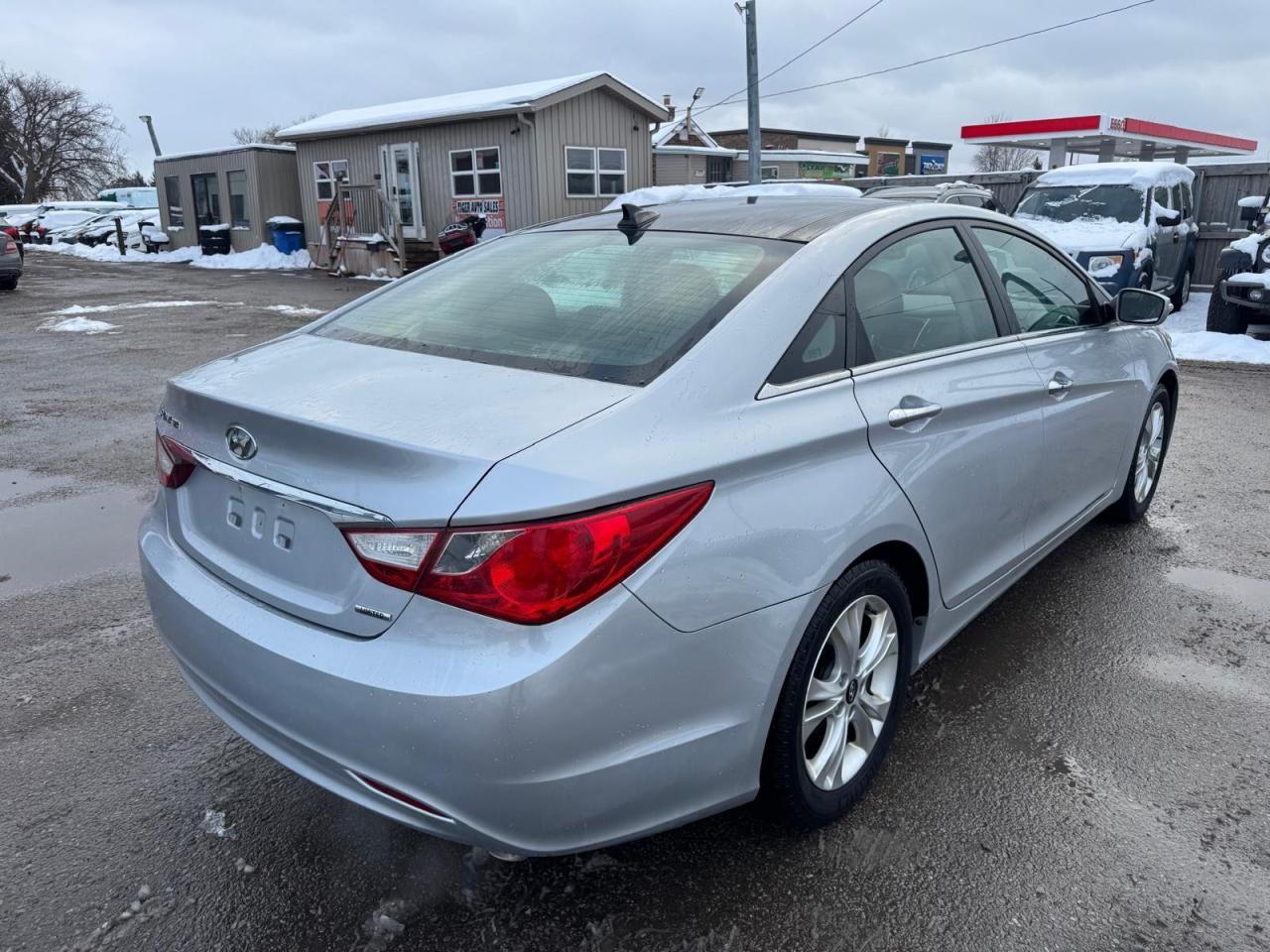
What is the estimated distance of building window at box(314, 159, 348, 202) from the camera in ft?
77.7

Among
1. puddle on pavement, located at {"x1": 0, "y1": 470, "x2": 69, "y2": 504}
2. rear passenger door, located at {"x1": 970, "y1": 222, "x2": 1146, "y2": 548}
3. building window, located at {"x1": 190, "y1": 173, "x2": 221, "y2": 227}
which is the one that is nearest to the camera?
rear passenger door, located at {"x1": 970, "y1": 222, "x2": 1146, "y2": 548}

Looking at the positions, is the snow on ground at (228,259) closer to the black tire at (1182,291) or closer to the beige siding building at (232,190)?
the beige siding building at (232,190)

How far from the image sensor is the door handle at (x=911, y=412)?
247cm

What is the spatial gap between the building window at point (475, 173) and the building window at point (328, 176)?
12.6 ft

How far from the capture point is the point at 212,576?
7.47 ft

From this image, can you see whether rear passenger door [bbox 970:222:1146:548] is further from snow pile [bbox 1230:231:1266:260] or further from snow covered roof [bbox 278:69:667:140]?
snow covered roof [bbox 278:69:667:140]

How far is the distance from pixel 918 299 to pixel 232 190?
27906mm

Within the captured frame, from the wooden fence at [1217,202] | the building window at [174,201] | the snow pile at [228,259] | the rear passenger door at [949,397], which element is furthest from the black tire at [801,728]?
the building window at [174,201]

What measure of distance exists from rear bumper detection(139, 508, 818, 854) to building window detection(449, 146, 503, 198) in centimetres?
1958

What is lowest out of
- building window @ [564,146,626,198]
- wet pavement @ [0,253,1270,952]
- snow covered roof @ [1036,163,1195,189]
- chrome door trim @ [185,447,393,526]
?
wet pavement @ [0,253,1270,952]

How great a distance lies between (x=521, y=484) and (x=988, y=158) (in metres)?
64.3

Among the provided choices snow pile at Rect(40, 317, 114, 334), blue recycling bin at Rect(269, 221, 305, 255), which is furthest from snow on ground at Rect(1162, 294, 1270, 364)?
blue recycling bin at Rect(269, 221, 305, 255)

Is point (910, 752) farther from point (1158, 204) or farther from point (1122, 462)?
point (1158, 204)

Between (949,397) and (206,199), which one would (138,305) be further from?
(949,397)
